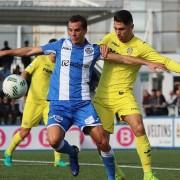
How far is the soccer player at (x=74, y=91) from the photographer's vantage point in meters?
12.4

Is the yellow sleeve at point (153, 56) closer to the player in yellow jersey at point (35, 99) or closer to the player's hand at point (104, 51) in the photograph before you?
the player's hand at point (104, 51)

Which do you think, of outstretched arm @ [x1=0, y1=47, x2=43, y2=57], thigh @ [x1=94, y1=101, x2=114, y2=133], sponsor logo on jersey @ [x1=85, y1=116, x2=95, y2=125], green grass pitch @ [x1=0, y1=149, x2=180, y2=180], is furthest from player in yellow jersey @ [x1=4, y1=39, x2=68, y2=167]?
sponsor logo on jersey @ [x1=85, y1=116, x2=95, y2=125]

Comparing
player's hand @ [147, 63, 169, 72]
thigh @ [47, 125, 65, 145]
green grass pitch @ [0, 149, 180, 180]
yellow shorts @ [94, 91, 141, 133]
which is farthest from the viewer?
green grass pitch @ [0, 149, 180, 180]

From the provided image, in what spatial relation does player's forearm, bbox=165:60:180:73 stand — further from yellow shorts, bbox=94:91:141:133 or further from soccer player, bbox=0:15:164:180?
yellow shorts, bbox=94:91:141:133

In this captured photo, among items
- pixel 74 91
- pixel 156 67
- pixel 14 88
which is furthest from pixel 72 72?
pixel 14 88

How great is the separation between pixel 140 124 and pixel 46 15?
17.7 metres

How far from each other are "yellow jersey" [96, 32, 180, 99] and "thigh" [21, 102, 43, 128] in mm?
4492

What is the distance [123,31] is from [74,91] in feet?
4.41

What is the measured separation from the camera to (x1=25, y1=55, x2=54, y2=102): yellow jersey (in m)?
17.5

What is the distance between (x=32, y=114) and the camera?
17719 mm

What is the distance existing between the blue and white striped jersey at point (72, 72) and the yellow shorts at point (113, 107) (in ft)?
2.89

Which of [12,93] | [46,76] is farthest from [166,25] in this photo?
[12,93]

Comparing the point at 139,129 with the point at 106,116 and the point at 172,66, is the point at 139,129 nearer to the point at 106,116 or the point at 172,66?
the point at 106,116

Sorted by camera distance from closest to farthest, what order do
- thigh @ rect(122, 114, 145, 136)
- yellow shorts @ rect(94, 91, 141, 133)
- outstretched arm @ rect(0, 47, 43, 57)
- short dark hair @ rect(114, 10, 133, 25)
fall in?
outstretched arm @ rect(0, 47, 43, 57)
short dark hair @ rect(114, 10, 133, 25)
thigh @ rect(122, 114, 145, 136)
yellow shorts @ rect(94, 91, 141, 133)
